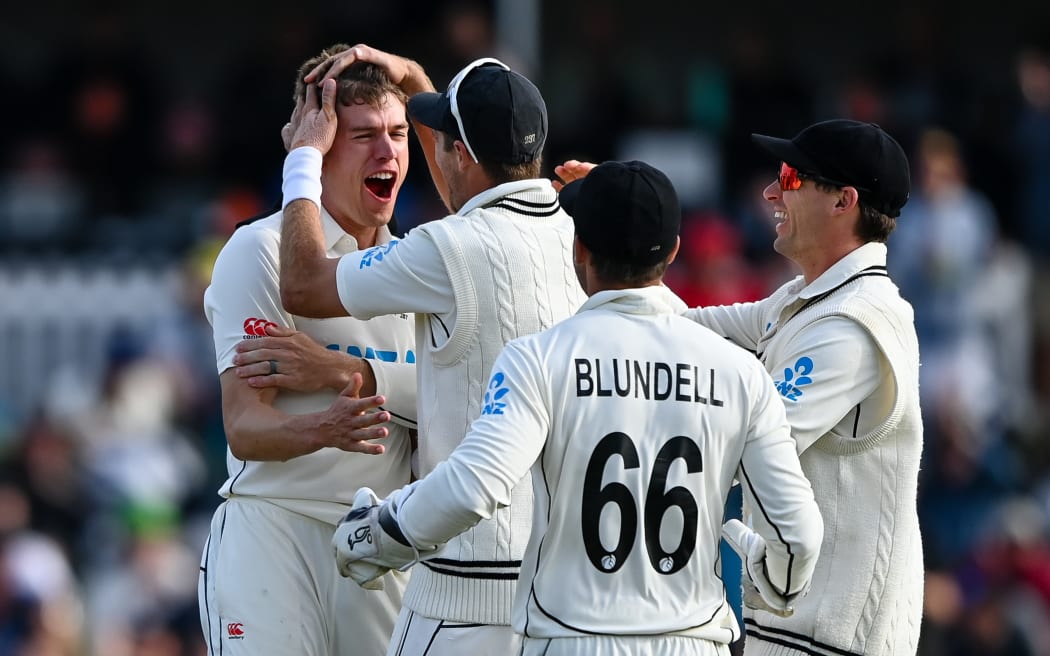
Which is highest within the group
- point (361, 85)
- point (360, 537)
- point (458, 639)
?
point (361, 85)

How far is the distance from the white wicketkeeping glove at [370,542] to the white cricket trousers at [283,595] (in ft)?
3.15

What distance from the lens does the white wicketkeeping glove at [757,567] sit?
14.0 ft

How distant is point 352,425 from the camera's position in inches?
192

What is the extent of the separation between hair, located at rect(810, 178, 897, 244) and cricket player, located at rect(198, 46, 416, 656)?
1.41 metres

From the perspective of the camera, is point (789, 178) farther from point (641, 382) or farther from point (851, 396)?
point (641, 382)

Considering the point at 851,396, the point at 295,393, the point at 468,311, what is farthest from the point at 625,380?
the point at 295,393

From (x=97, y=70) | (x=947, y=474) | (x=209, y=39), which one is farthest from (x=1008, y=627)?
(x=209, y=39)

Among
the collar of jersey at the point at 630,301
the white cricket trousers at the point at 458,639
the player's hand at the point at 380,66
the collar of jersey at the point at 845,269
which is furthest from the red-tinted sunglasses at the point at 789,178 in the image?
the white cricket trousers at the point at 458,639

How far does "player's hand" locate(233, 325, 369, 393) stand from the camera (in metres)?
5.16

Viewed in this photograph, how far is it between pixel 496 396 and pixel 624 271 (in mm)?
470

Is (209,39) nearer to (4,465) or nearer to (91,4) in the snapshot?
(91,4)

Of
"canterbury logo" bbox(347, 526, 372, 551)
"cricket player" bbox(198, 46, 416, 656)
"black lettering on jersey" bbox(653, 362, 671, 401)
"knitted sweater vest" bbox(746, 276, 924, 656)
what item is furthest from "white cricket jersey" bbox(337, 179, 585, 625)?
"knitted sweater vest" bbox(746, 276, 924, 656)

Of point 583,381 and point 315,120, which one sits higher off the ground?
point 315,120

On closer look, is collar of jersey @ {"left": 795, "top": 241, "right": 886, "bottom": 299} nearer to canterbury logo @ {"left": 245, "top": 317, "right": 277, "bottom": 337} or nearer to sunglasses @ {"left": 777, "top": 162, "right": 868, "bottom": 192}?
sunglasses @ {"left": 777, "top": 162, "right": 868, "bottom": 192}
